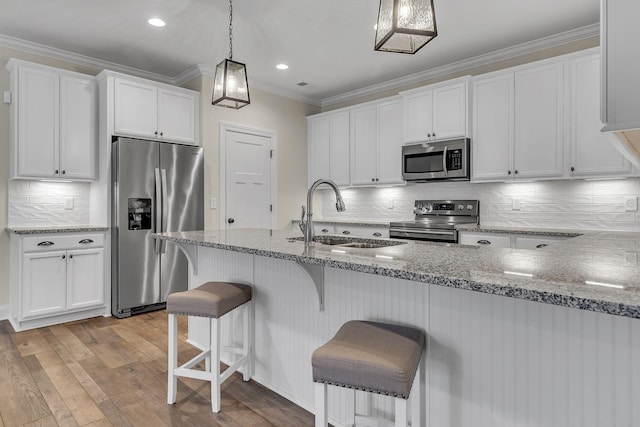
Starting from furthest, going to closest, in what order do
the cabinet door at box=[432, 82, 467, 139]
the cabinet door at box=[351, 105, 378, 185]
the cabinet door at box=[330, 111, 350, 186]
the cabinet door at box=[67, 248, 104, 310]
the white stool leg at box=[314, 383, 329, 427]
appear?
the cabinet door at box=[330, 111, 350, 186] → the cabinet door at box=[351, 105, 378, 185] → the cabinet door at box=[432, 82, 467, 139] → the cabinet door at box=[67, 248, 104, 310] → the white stool leg at box=[314, 383, 329, 427]

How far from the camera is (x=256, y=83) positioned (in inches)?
197

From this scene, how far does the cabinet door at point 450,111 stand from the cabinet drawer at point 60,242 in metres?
3.67

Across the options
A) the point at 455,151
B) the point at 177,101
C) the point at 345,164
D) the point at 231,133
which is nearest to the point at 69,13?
the point at 177,101

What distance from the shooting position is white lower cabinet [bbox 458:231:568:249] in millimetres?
3252

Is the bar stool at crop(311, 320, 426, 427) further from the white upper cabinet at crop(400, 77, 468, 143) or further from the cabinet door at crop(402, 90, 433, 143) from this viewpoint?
the cabinet door at crop(402, 90, 433, 143)

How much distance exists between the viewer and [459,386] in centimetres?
143

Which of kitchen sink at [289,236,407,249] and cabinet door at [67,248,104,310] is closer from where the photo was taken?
kitchen sink at [289,236,407,249]

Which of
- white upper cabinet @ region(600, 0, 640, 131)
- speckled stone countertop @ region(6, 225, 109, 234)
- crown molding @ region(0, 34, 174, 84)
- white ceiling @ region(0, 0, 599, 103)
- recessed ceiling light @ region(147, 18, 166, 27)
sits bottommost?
speckled stone countertop @ region(6, 225, 109, 234)

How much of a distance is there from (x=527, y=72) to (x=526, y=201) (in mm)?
1247

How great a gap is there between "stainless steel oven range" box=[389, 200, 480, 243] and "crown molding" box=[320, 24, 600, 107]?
4.94 feet

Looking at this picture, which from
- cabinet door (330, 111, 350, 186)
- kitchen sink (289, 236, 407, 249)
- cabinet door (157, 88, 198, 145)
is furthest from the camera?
cabinet door (330, 111, 350, 186)

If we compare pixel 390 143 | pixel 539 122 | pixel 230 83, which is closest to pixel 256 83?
pixel 390 143

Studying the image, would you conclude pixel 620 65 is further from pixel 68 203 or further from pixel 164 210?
pixel 68 203

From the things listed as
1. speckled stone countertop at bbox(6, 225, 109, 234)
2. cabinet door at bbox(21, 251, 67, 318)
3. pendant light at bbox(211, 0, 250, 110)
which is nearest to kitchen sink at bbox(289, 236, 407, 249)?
pendant light at bbox(211, 0, 250, 110)
